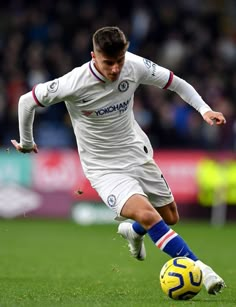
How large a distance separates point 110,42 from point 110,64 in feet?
0.70

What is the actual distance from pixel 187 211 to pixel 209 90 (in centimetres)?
298

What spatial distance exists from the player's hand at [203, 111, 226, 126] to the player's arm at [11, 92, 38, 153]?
144 centimetres

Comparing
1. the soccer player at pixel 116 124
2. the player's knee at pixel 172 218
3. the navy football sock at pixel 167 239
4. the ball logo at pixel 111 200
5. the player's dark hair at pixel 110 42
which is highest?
the player's dark hair at pixel 110 42

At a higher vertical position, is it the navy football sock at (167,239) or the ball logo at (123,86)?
the ball logo at (123,86)

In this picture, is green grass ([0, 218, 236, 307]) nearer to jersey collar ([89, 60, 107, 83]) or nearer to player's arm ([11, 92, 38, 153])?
player's arm ([11, 92, 38, 153])

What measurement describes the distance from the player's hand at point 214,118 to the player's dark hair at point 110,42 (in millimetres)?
912

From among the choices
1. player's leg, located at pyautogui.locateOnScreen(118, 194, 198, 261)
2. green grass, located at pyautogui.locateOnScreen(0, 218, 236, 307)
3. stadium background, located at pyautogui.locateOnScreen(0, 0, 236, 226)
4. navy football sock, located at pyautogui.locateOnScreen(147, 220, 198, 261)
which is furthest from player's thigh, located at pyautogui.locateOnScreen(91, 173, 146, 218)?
stadium background, located at pyautogui.locateOnScreen(0, 0, 236, 226)

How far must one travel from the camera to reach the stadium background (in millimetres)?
17500

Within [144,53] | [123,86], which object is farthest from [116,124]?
[144,53]

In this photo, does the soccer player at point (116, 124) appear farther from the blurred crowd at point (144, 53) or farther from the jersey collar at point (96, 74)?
the blurred crowd at point (144, 53)

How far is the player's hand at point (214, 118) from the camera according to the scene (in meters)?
7.80

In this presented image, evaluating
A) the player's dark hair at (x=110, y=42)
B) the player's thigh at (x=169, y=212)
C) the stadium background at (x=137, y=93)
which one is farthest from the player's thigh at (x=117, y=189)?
the stadium background at (x=137, y=93)

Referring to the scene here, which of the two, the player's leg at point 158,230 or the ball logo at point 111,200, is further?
the ball logo at point 111,200

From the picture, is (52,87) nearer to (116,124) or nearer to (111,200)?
(116,124)
